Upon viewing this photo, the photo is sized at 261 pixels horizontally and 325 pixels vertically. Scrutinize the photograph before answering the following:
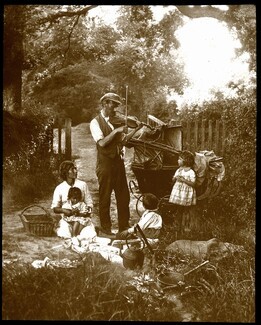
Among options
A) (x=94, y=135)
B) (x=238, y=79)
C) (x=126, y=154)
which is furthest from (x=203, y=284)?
(x=238, y=79)

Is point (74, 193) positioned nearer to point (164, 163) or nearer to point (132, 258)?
point (132, 258)

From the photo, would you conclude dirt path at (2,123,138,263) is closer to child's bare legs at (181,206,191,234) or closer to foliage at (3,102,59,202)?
foliage at (3,102,59,202)

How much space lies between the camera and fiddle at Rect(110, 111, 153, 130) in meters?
4.18

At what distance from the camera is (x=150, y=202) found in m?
4.21

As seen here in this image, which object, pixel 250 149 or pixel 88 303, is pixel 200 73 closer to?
pixel 250 149

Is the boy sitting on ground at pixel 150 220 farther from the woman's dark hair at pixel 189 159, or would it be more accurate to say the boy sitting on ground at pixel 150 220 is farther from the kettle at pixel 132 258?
the woman's dark hair at pixel 189 159

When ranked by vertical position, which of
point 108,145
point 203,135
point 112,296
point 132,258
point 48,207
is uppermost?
point 203,135

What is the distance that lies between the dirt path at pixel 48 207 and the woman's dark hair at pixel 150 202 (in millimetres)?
187

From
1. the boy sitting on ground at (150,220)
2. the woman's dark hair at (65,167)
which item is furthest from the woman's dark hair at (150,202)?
the woman's dark hair at (65,167)

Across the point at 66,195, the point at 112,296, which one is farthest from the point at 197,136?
Answer: the point at 112,296

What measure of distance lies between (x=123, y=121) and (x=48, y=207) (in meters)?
1.14

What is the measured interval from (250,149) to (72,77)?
6.32 feet

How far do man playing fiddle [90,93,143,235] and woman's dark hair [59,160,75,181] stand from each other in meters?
0.27

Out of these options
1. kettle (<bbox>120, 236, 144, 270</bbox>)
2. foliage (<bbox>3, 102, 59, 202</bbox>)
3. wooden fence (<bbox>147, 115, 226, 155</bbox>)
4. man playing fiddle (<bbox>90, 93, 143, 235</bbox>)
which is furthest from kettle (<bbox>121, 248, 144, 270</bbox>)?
wooden fence (<bbox>147, 115, 226, 155</bbox>)
